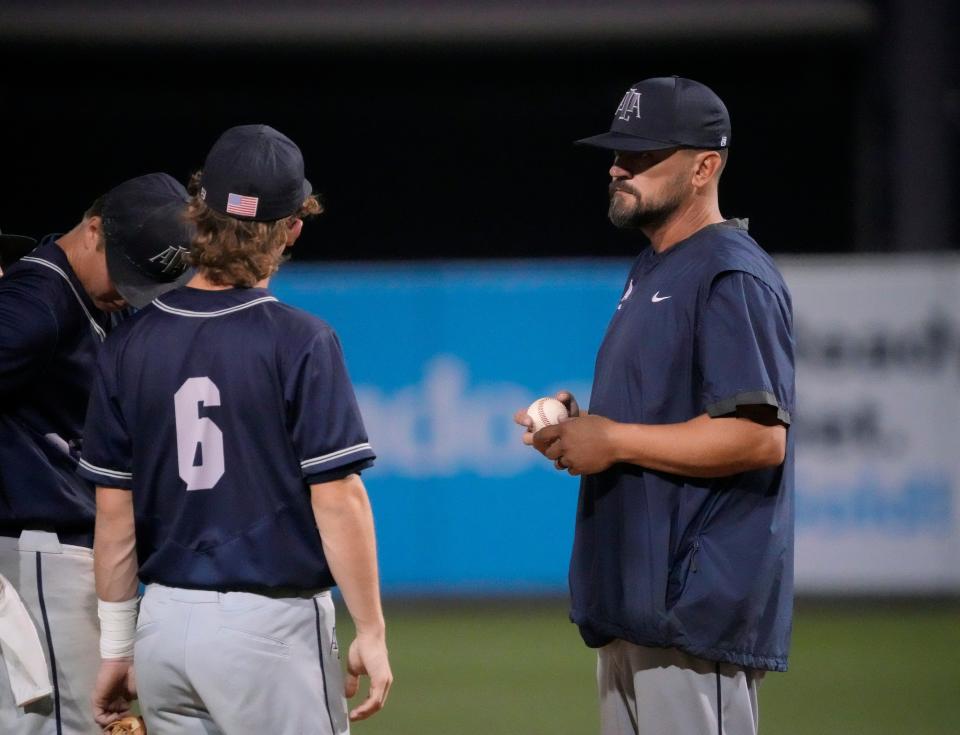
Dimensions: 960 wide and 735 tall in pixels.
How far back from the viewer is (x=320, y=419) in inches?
111

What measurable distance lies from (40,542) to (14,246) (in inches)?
37.6

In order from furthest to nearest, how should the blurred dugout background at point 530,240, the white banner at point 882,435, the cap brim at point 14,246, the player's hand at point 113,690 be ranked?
the white banner at point 882,435
the blurred dugout background at point 530,240
the cap brim at point 14,246
the player's hand at point 113,690

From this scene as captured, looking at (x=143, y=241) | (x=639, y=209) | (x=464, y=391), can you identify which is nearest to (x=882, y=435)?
(x=464, y=391)

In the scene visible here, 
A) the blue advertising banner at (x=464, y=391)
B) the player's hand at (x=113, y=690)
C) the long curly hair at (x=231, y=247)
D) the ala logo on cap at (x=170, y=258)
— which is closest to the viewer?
the long curly hair at (x=231, y=247)

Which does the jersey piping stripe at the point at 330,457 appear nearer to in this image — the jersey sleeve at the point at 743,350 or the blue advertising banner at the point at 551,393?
the jersey sleeve at the point at 743,350

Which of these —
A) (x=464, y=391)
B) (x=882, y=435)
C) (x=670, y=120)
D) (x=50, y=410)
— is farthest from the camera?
(x=464, y=391)

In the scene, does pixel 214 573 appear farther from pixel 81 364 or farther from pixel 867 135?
pixel 867 135

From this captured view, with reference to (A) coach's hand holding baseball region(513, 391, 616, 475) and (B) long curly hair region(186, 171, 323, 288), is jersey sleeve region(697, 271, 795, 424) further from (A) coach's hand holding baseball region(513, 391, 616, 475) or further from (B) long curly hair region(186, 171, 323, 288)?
(B) long curly hair region(186, 171, 323, 288)

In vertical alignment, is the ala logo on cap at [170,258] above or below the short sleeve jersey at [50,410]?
above

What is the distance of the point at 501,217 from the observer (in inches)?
532

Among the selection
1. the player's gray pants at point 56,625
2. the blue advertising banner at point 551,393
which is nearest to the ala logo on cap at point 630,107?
the player's gray pants at point 56,625

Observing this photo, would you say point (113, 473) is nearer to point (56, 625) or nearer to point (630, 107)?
point (56, 625)

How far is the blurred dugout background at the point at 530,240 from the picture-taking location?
773 cm

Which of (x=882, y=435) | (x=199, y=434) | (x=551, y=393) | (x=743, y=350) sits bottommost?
(x=882, y=435)
